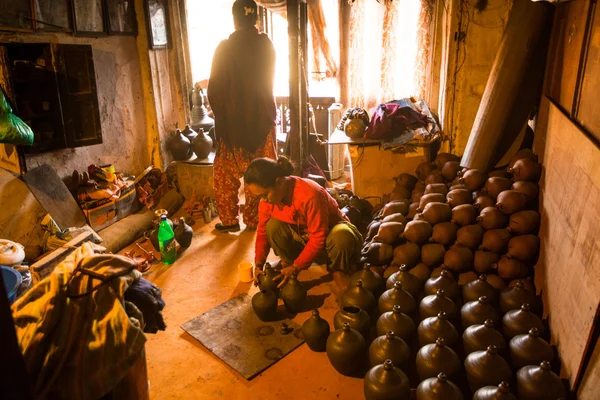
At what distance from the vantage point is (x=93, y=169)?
489 cm

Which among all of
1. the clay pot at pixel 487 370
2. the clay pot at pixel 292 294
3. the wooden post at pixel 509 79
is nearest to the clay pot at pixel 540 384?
the clay pot at pixel 487 370

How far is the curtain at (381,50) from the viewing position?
6.32m

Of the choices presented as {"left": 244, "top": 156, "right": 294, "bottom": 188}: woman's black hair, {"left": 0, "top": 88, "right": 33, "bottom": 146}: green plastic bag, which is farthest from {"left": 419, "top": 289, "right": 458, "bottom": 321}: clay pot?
{"left": 0, "top": 88, "right": 33, "bottom": 146}: green plastic bag

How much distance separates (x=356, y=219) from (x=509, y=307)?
1.97m

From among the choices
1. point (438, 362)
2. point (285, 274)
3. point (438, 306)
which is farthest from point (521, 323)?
point (285, 274)

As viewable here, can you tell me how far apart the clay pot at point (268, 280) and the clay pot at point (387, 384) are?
1200 millimetres

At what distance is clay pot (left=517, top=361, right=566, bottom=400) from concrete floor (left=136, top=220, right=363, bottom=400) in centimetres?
94

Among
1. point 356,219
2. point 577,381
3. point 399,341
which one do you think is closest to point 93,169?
point 356,219

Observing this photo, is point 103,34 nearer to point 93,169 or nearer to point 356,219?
point 93,169

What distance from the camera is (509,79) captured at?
4.09 metres

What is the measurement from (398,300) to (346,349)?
0.56m

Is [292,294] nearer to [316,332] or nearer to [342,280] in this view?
[316,332]

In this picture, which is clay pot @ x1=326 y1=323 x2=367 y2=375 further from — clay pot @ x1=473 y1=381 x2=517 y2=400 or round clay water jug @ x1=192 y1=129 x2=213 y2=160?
round clay water jug @ x1=192 y1=129 x2=213 y2=160

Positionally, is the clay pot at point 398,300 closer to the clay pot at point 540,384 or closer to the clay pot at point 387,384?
the clay pot at point 387,384
